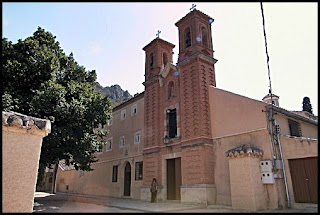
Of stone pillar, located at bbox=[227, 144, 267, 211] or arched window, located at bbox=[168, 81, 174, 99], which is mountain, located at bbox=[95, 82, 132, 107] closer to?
arched window, located at bbox=[168, 81, 174, 99]

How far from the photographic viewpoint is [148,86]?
21.2 meters

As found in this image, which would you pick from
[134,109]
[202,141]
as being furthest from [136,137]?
[202,141]

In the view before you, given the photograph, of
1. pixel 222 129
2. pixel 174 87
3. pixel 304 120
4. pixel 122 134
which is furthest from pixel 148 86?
pixel 304 120

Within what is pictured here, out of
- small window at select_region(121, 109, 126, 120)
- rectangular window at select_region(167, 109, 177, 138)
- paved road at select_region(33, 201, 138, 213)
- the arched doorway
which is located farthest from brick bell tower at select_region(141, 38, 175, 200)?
paved road at select_region(33, 201, 138, 213)

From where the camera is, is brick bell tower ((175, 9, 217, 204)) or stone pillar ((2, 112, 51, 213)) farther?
brick bell tower ((175, 9, 217, 204))

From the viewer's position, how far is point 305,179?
1162 centimetres

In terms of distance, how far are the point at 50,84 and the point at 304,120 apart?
49.3 ft

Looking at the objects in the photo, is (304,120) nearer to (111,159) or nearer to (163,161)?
(163,161)

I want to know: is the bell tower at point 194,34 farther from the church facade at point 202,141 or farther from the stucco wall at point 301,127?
the stucco wall at point 301,127

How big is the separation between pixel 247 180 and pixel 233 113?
421 centimetres

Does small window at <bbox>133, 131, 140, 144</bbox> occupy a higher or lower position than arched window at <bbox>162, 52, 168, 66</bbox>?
lower

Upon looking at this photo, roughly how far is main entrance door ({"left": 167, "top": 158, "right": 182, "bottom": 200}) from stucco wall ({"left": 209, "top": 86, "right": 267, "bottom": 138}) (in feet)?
11.6

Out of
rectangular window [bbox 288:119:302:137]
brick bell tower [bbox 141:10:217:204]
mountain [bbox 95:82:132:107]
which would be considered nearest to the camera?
rectangular window [bbox 288:119:302:137]

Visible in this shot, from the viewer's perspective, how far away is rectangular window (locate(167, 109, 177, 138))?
1825 cm
